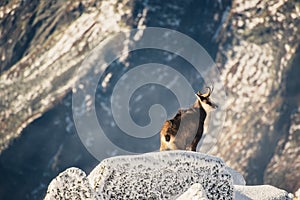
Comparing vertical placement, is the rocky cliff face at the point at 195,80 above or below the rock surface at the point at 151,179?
below

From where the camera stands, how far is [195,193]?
16.0 m

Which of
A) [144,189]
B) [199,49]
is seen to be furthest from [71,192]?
[199,49]

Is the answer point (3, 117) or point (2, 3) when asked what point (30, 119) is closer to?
point (3, 117)

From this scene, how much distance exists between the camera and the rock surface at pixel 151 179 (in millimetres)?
16359

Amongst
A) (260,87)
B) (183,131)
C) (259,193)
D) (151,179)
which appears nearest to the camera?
(151,179)

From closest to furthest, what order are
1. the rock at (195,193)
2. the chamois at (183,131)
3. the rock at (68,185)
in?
the rock at (195,193) < the rock at (68,185) < the chamois at (183,131)

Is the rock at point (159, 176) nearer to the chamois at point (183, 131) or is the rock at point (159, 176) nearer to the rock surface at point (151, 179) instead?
the rock surface at point (151, 179)

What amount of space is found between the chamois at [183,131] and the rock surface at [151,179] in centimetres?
829

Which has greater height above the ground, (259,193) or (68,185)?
(68,185)

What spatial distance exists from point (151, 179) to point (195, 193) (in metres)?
1.18

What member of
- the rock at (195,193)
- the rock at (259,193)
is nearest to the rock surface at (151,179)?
the rock at (195,193)

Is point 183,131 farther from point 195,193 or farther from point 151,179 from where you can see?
point 195,193

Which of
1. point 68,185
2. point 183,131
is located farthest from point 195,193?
point 183,131

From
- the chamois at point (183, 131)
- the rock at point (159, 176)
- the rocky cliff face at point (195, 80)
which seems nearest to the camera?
the rock at point (159, 176)
